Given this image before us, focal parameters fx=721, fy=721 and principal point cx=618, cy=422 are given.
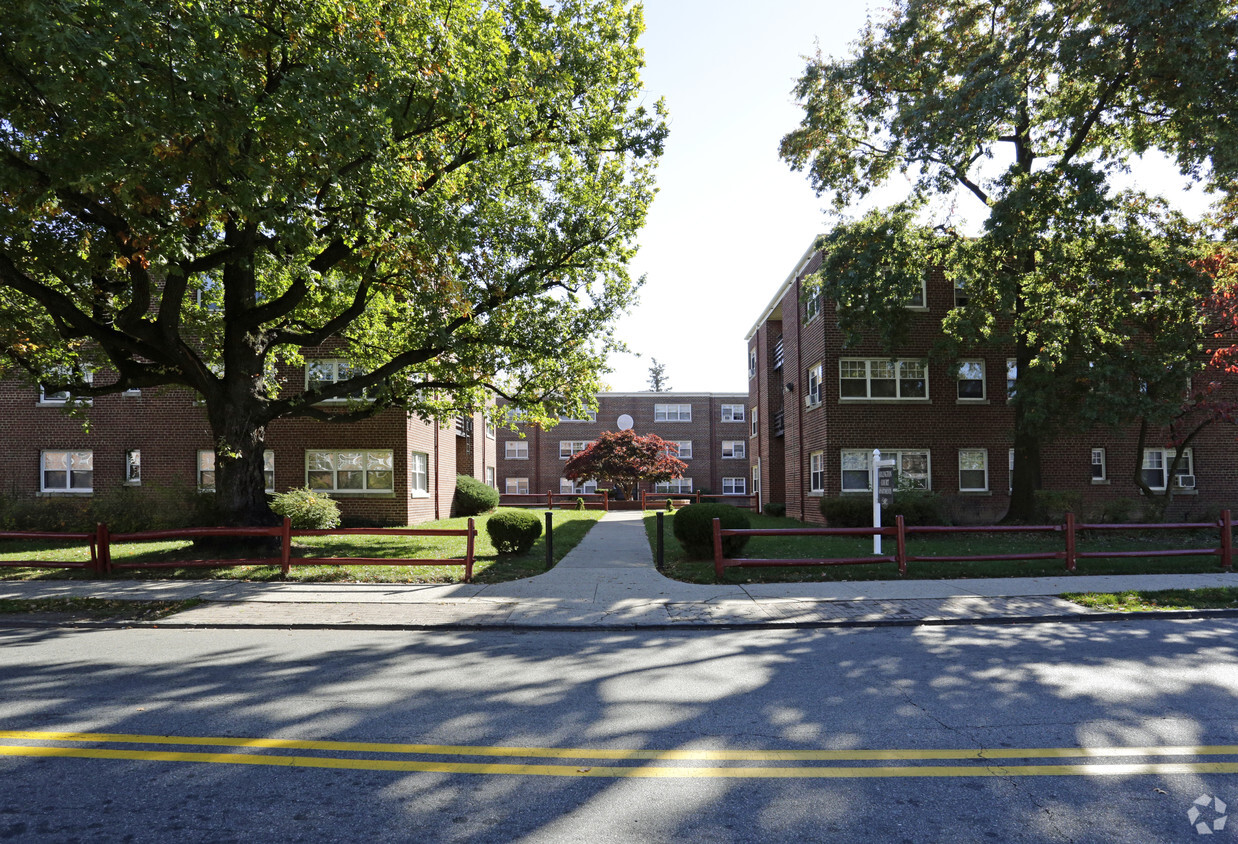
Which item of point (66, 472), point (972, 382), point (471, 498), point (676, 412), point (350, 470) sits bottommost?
point (471, 498)

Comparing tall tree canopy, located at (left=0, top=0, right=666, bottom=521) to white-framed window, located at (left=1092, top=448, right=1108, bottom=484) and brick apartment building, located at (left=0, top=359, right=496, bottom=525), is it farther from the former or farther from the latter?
white-framed window, located at (left=1092, top=448, right=1108, bottom=484)

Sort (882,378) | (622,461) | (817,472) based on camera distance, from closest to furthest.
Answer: (882,378) < (817,472) < (622,461)

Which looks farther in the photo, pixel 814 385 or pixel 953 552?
pixel 814 385

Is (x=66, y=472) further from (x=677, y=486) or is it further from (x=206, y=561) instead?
(x=677, y=486)

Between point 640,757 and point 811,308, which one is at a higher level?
point 811,308

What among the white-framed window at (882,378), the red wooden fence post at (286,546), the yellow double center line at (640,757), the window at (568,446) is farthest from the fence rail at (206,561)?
the window at (568,446)

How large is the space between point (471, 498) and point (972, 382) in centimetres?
1978

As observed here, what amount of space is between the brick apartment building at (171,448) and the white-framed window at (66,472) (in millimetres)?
35

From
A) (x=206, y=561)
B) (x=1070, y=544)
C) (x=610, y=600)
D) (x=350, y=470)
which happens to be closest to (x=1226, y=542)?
(x=1070, y=544)

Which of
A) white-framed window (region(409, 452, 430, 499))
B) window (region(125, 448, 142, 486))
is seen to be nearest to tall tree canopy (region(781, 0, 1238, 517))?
white-framed window (region(409, 452, 430, 499))

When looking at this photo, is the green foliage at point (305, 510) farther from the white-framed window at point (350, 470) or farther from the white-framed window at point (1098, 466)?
the white-framed window at point (1098, 466)

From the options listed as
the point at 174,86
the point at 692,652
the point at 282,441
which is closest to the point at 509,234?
the point at 174,86

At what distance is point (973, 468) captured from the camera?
24.0 meters

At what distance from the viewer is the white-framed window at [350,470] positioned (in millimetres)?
24953
